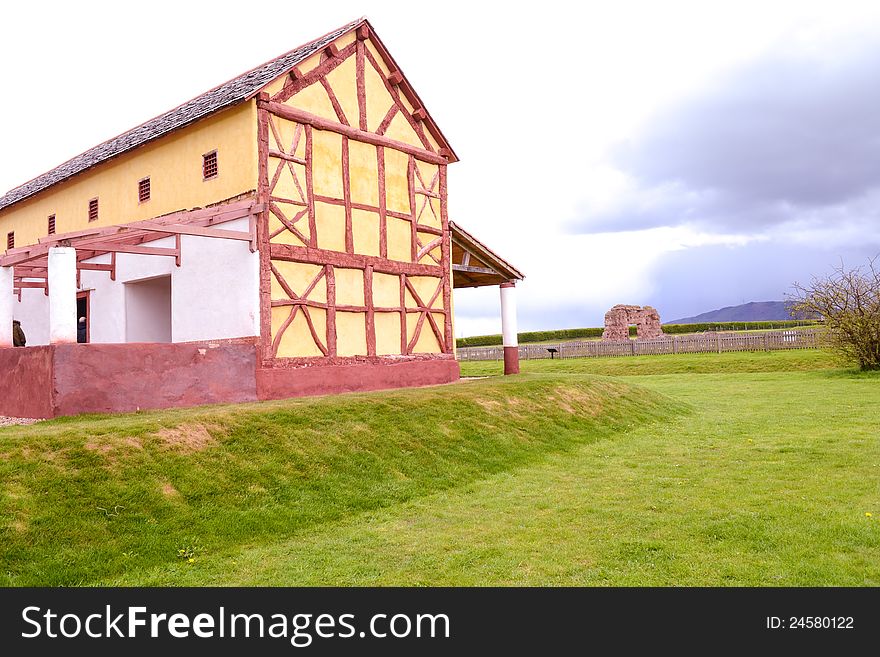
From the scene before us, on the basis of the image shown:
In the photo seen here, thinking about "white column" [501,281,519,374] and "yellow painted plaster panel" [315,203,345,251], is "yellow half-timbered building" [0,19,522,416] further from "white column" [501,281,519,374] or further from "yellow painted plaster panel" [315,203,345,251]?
"white column" [501,281,519,374]

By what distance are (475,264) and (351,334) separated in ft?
23.1

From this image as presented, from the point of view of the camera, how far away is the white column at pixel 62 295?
1261cm

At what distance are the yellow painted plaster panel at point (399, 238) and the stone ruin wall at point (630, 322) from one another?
32.9m

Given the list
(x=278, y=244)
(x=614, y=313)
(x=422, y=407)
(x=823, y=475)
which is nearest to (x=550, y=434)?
(x=422, y=407)

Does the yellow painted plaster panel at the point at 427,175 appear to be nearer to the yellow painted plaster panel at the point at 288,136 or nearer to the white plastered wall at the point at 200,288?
the yellow painted plaster panel at the point at 288,136

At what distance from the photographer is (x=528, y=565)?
695 centimetres

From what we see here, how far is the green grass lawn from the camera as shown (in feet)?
22.8

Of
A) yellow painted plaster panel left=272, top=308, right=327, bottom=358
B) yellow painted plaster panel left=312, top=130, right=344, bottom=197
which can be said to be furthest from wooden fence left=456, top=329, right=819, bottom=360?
yellow painted plaster panel left=272, top=308, right=327, bottom=358

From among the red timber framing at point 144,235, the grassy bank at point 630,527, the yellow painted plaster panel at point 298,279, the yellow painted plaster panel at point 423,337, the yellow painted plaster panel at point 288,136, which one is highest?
the yellow painted plaster panel at point 288,136

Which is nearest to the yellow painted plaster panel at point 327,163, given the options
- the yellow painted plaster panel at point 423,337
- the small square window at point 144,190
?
the yellow painted plaster panel at point 423,337

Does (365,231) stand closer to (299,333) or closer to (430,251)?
(430,251)

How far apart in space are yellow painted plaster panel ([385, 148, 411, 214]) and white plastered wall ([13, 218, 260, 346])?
477 cm

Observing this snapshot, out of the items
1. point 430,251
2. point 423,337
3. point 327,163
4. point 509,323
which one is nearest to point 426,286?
point 430,251
